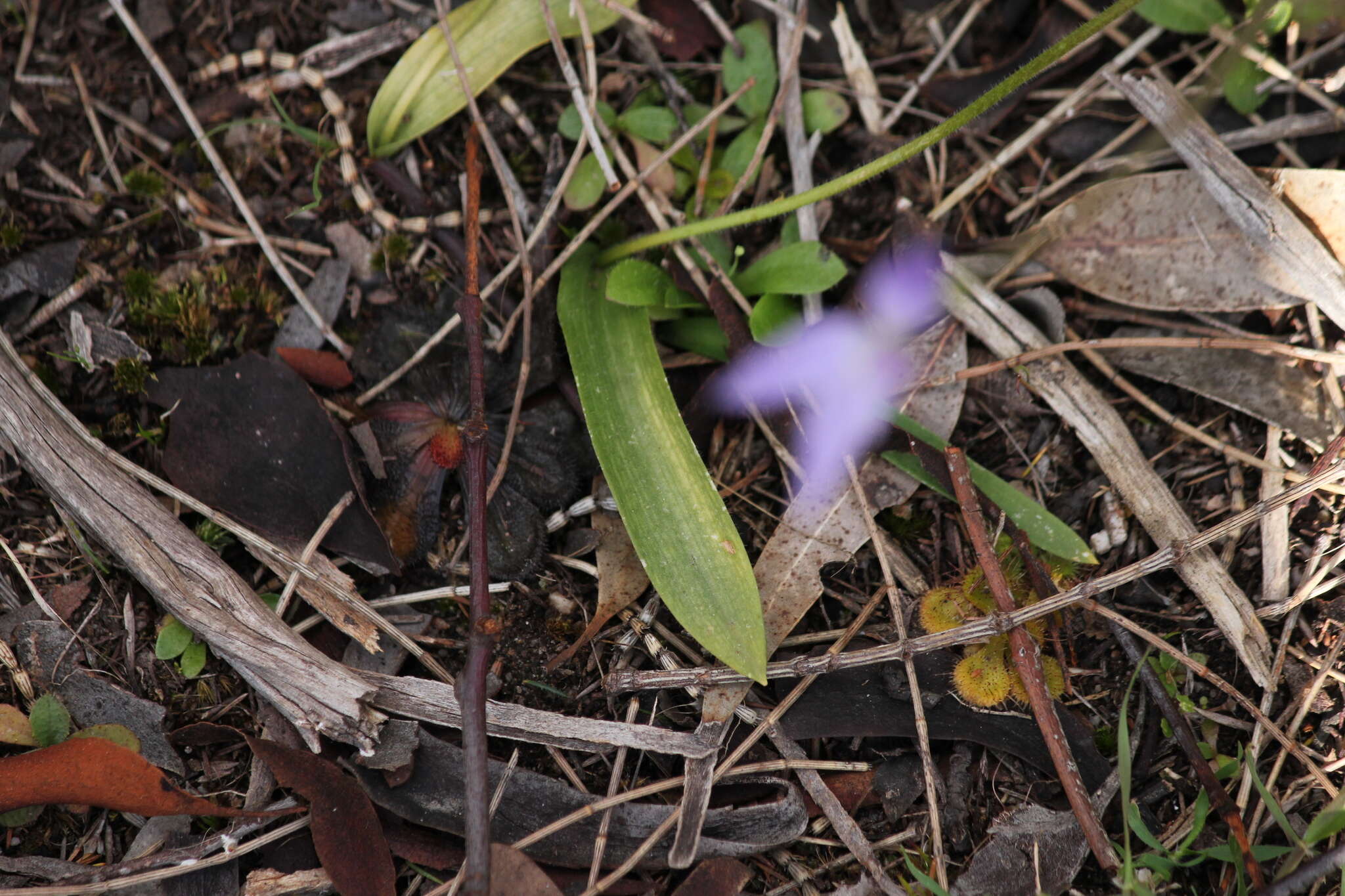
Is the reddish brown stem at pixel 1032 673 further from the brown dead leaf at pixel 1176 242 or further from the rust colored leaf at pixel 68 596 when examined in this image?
the rust colored leaf at pixel 68 596

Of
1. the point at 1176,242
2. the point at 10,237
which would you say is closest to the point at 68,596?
the point at 10,237

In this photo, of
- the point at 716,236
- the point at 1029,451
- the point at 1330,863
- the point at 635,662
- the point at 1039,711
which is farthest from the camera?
the point at 716,236

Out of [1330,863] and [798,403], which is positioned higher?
[798,403]

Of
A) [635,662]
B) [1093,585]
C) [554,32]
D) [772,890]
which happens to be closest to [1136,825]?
[1093,585]

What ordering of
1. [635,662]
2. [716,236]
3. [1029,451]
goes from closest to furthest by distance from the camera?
[635,662], [1029,451], [716,236]

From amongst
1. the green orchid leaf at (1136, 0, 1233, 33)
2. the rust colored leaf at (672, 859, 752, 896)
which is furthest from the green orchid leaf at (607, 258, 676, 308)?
the green orchid leaf at (1136, 0, 1233, 33)

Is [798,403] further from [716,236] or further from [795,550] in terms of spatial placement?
[716,236]

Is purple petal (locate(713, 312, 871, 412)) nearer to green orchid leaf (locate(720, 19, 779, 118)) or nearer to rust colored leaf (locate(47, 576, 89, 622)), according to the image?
green orchid leaf (locate(720, 19, 779, 118))
